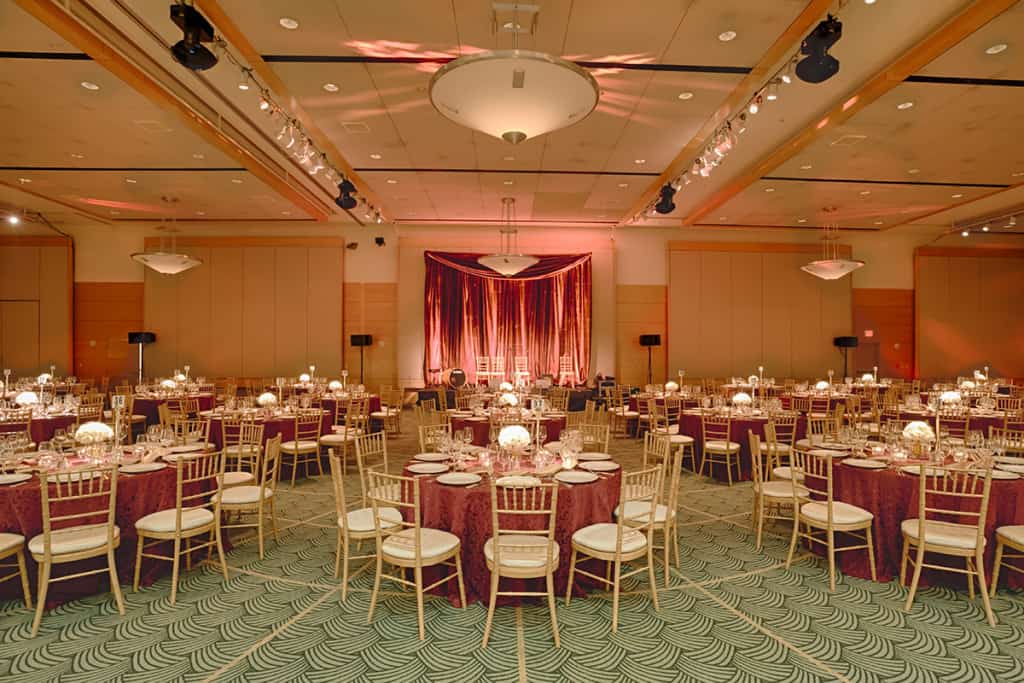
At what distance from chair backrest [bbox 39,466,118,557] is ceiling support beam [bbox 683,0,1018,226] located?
7.99 metres

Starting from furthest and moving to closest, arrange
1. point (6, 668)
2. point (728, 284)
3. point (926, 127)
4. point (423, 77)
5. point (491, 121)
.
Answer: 1. point (728, 284)
2. point (926, 127)
3. point (423, 77)
4. point (491, 121)
5. point (6, 668)

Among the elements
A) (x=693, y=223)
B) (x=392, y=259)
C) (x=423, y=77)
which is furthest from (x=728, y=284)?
(x=423, y=77)

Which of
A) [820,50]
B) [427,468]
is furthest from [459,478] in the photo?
[820,50]

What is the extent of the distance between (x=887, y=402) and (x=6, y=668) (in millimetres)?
11902

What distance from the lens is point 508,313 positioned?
16.6 meters

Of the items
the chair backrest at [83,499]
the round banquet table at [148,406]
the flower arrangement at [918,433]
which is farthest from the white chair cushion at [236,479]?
the round banquet table at [148,406]

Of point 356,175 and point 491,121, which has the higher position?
point 356,175

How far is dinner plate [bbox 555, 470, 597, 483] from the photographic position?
4066mm

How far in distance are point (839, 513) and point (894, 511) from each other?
0.45 meters

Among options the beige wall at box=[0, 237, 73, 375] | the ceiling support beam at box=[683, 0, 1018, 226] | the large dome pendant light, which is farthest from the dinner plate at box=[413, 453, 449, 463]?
the beige wall at box=[0, 237, 73, 375]

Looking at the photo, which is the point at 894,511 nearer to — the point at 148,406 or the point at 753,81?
the point at 753,81

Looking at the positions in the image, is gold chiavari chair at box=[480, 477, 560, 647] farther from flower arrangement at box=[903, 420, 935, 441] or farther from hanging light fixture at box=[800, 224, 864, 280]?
hanging light fixture at box=[800, 224, 864, 280]

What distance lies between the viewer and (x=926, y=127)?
8141 millimetres

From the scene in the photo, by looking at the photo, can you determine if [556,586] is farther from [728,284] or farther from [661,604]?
[728,284]
